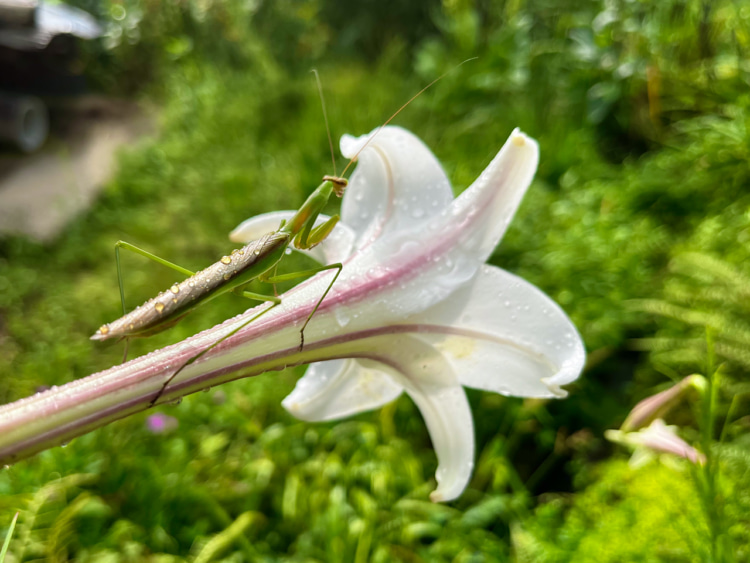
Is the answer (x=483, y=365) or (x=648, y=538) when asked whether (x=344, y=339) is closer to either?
(x=483, y=365)

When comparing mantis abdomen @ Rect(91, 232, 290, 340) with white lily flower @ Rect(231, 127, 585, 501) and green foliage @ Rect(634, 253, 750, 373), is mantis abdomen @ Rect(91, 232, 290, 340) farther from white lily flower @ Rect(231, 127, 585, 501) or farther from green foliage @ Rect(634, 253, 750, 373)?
green foliage @ Rect(634, 253, 750, 373)

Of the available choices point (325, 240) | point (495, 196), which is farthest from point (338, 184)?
point (495, 196)

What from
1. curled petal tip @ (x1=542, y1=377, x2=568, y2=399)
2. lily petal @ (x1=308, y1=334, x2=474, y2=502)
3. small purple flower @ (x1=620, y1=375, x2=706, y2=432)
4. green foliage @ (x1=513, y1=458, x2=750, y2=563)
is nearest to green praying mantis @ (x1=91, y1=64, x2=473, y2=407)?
lily petal @ (x1=308, y1=334, x2=474, y2=502)

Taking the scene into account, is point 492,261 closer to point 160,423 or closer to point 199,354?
point 160,423

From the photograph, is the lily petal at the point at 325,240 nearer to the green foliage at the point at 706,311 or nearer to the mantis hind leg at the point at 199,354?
the mantis hind leg at the point at 199,354

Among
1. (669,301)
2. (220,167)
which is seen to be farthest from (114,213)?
(669,301)

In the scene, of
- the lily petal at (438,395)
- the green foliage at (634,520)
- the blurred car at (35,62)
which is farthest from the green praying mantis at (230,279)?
the blurred car at (35,62)
